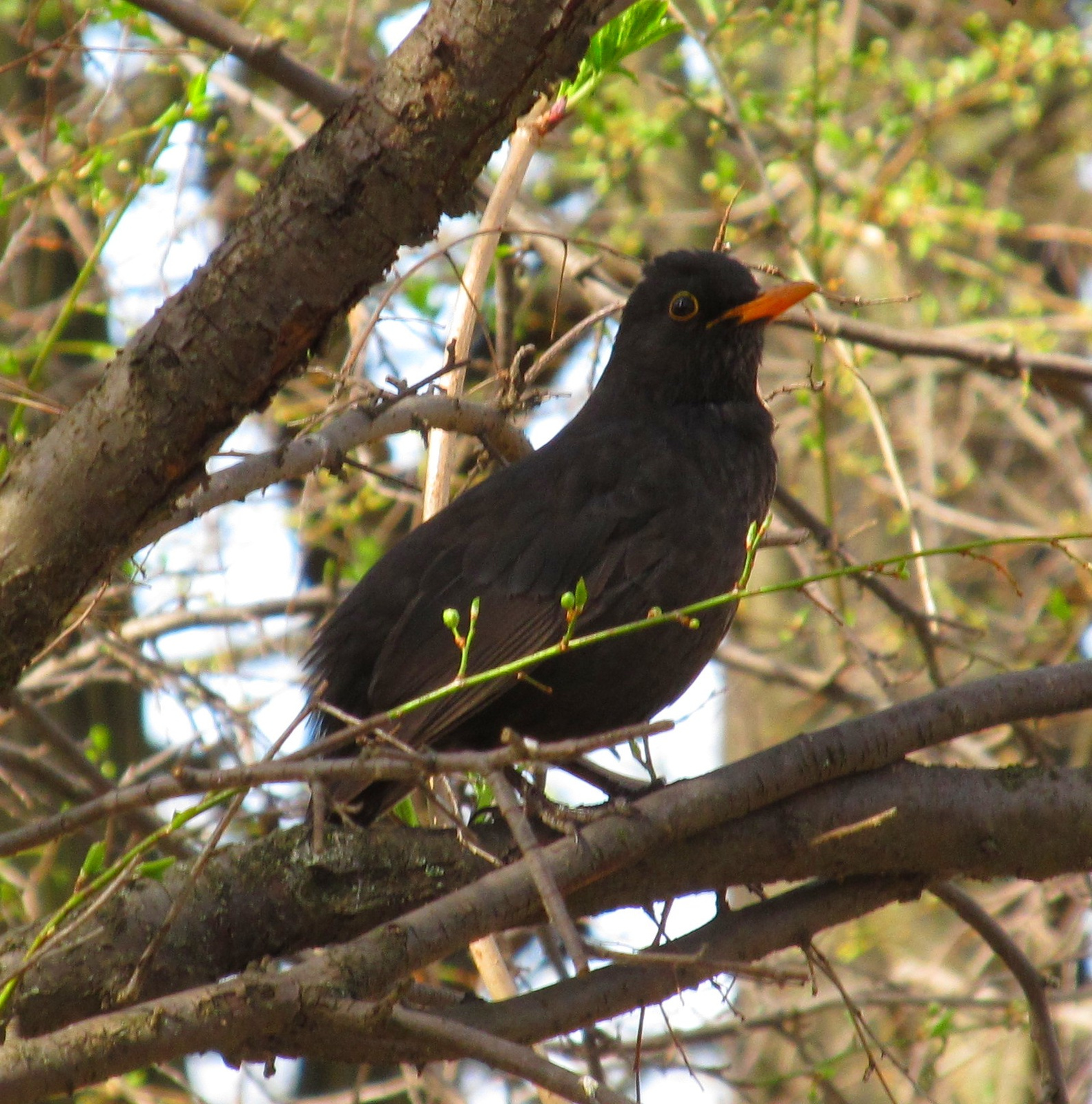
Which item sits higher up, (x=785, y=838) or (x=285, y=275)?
(x=285, y=275)

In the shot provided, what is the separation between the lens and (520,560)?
4.41 meters

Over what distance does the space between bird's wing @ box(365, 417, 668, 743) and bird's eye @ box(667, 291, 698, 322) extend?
535mm

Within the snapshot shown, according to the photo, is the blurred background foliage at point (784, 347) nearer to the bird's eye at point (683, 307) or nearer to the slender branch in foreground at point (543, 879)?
the bird's eye at point (683, 307)

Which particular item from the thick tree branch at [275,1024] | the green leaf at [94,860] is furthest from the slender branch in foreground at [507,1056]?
the green leaf at [94,860]

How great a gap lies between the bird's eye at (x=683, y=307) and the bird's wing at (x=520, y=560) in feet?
1.75

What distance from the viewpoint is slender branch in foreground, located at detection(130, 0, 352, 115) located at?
158 inches

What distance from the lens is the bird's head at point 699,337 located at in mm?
4938

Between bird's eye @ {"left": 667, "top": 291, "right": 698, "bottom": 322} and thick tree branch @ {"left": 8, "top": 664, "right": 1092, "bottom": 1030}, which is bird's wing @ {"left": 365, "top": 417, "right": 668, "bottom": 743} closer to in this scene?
bird's eye @ {"left": 667, "top": 291, "right": 698, "bottom": 322}

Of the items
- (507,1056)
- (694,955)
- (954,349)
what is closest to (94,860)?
(507,1056)

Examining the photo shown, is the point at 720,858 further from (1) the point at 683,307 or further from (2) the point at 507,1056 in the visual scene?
(1) the point at 683,307

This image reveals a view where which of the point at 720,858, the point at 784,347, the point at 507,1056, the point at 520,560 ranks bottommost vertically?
the point at 507,1056

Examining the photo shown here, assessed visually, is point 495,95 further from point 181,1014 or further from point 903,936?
point 903,936

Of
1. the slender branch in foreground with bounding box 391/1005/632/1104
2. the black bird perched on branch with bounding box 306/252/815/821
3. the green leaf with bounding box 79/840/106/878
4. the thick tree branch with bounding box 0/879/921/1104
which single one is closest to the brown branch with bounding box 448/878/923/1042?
the thick tree branch with bounding box 0/879/921/1104

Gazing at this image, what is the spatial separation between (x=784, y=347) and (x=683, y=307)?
5.61 meters
